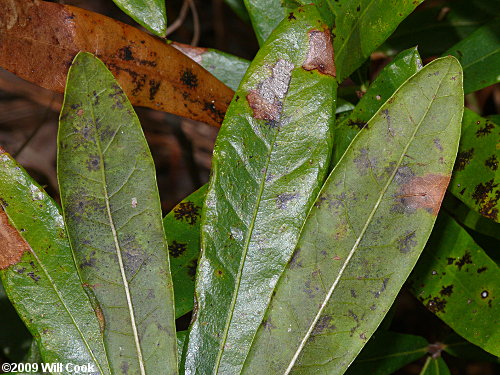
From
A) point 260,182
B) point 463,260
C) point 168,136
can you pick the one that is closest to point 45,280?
point 260,182

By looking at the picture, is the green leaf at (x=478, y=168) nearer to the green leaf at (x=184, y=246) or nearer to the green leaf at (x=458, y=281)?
the green leaf at (x=458, y=281)

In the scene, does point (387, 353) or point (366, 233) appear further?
point (387, 353)

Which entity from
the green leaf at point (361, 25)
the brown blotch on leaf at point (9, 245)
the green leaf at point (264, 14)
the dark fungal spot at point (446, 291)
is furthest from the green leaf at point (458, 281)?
the brown blotch on leaf at point (9, 245)


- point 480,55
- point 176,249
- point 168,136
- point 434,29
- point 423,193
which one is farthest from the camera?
point 168,136

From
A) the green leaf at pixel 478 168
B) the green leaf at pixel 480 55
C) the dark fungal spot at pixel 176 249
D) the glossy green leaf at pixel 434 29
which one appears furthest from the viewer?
the glossy green leaf at pixel 434 29

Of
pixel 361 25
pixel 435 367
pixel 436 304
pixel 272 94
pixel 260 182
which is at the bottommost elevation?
pixel 435 367

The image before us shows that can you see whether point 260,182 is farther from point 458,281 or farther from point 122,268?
point 458,281

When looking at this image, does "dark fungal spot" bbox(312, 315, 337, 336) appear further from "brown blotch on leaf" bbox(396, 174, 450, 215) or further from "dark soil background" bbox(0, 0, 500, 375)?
"dark soil background" bbox(0, 0, 500, 375)

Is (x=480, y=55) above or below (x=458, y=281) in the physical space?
above
